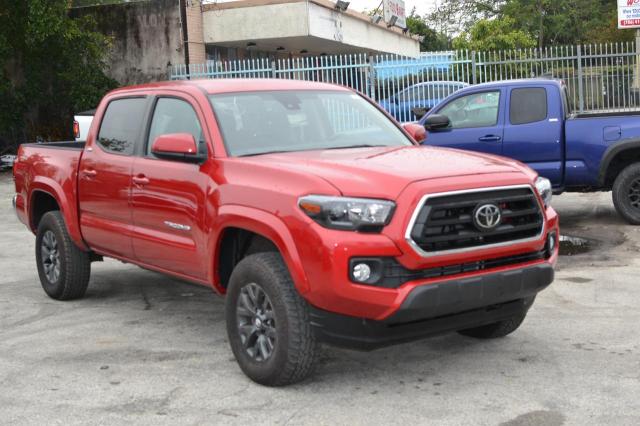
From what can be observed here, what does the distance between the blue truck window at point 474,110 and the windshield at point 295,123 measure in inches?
194

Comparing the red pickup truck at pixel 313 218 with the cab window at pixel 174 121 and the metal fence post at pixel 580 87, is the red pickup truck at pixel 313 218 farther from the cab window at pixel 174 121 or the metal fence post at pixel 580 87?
the metal fence post at pixel 580 87

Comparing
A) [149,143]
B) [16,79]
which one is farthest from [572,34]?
[149,143]

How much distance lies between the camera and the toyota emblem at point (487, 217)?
4594 millimetres

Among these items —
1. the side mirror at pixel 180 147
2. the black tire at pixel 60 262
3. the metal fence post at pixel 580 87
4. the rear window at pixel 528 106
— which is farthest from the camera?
the metal fence post at pixel 580 87

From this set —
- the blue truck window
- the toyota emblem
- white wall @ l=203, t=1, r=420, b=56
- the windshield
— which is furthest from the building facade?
the toyota emblem

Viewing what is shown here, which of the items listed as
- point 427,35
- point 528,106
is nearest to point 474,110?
point 528,106

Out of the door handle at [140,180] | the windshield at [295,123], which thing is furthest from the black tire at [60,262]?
the windshield at [295,123]

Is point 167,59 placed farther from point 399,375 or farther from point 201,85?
point 399,375

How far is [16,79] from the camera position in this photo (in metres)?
22.2

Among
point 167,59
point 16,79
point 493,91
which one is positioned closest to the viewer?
point 493,91

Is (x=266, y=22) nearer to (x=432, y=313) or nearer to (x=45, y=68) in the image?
(x=45, y=68)

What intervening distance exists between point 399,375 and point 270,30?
68.8 ft

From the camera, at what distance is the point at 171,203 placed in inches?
225

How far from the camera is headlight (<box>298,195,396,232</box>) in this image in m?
4.41
